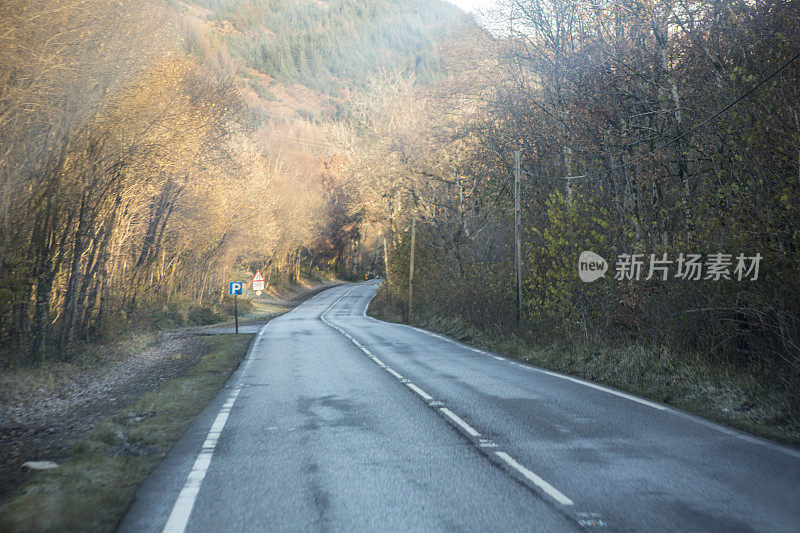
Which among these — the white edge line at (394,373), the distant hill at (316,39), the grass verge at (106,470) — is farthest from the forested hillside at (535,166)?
the distant hill at (316,39)

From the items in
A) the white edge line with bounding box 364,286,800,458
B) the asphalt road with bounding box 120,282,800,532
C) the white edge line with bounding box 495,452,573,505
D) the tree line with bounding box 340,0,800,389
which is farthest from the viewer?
the tree line with bounding box 340,0,800,389

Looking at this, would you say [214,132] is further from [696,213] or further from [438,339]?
[696,213]

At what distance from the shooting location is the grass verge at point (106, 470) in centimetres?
525

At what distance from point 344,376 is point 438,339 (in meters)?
10.4

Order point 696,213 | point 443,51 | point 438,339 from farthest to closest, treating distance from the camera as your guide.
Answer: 1. point 443,51
2. point 438,339
3. point 696,213

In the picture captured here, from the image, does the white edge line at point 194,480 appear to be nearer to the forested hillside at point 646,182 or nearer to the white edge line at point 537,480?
the white edge line at point 537,480

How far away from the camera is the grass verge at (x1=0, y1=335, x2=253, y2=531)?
5.25 metres

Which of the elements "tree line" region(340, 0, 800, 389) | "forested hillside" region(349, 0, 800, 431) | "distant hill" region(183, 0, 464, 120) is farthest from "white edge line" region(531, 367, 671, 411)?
"distant hill" region(183, 0, 464, 120)

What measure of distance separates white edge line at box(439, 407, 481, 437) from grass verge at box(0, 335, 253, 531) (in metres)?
3.78

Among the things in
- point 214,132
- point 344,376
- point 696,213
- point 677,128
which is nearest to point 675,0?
point 677,128

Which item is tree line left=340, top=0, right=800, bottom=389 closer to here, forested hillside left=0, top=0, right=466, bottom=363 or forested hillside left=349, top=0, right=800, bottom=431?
forested hillside left=349, top=0, right=800, bottom=431

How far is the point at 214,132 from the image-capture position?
25.5 meters

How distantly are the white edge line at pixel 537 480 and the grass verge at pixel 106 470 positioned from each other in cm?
368

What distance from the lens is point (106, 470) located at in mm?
6824
